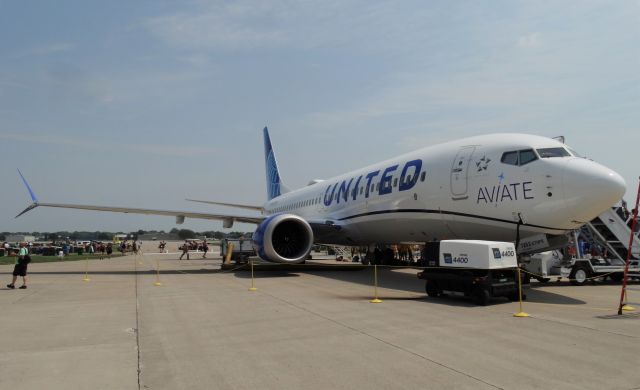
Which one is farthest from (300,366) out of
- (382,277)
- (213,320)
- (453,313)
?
(382,277)

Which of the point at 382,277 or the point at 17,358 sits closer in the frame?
the point at 17,358

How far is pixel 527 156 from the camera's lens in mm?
10344

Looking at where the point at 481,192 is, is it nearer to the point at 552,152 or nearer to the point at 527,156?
the point at 527,156

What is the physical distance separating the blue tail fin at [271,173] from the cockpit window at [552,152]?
2177 centimetres

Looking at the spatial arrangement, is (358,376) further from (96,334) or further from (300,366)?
(96,334)

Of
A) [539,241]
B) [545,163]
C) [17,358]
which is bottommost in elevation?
[17,358]

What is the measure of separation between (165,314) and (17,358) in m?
3.00

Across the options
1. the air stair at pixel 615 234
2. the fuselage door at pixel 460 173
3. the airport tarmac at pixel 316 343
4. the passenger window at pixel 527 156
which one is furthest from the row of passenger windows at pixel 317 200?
the air stair at pixel 615 234

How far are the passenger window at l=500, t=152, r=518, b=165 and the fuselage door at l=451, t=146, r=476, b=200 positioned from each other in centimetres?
101

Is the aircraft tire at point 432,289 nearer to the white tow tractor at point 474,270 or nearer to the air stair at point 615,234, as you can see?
the white tow tractor at point 474,270

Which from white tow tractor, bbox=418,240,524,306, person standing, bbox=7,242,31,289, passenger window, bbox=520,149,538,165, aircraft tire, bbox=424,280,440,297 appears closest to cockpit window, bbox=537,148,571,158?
passenger window, bbox=520,149,538,165

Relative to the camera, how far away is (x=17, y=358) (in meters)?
5.22

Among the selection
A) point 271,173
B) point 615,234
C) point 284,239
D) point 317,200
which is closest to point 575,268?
point 615,234

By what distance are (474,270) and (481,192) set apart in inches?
98.1
